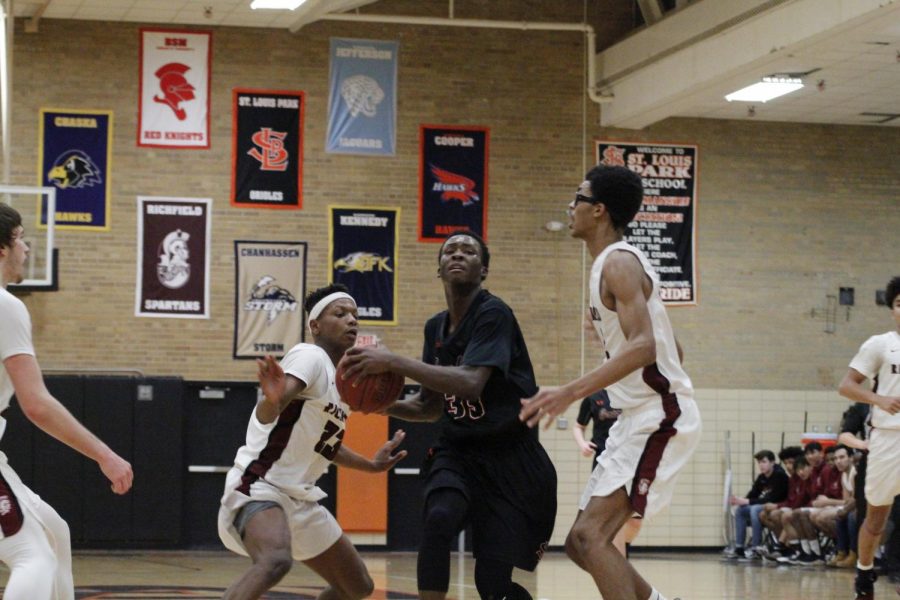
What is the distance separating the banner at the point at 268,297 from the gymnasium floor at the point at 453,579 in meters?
2.52

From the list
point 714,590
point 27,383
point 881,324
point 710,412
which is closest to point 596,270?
point 27,383

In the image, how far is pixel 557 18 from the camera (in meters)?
17.3

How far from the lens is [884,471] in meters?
A: 9.04

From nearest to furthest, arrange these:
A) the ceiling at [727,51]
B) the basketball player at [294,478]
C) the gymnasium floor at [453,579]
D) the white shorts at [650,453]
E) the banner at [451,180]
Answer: the white shorts at [650,453], the basketball player at [294,478], the gymnasium floor at [453,579], the ceiling at [727,51], the banner at [451,180]

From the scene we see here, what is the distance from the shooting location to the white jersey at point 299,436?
20.0 ft

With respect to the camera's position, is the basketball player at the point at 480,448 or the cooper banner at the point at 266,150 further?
the cooper banner at the point at 266,150

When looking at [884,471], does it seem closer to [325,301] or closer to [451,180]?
[325,301]

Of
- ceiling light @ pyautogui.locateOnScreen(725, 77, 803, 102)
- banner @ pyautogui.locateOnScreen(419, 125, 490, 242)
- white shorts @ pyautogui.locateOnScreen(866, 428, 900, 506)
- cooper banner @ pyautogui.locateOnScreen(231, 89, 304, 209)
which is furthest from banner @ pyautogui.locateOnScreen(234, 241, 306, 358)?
white shorts @ pyautogui.locateOnScreen(866, 428, 900, 506)

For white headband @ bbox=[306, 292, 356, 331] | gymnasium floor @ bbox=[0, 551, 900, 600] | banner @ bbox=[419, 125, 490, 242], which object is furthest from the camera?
banner @ bbox=[419, 125, 490, 242]

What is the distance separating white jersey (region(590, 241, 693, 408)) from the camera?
5527 mm

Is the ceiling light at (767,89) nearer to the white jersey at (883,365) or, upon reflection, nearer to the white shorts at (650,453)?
the white jersey at (883,365)

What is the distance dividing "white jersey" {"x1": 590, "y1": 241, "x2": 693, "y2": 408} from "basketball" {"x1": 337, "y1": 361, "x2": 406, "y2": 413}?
38.8 inches

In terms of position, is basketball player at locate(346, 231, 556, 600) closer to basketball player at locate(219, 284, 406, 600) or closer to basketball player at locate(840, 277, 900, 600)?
basketball player at locate(219, 284, 406, 600)

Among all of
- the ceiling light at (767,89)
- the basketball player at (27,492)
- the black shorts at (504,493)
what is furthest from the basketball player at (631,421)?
the ceiling light at (767,89)
